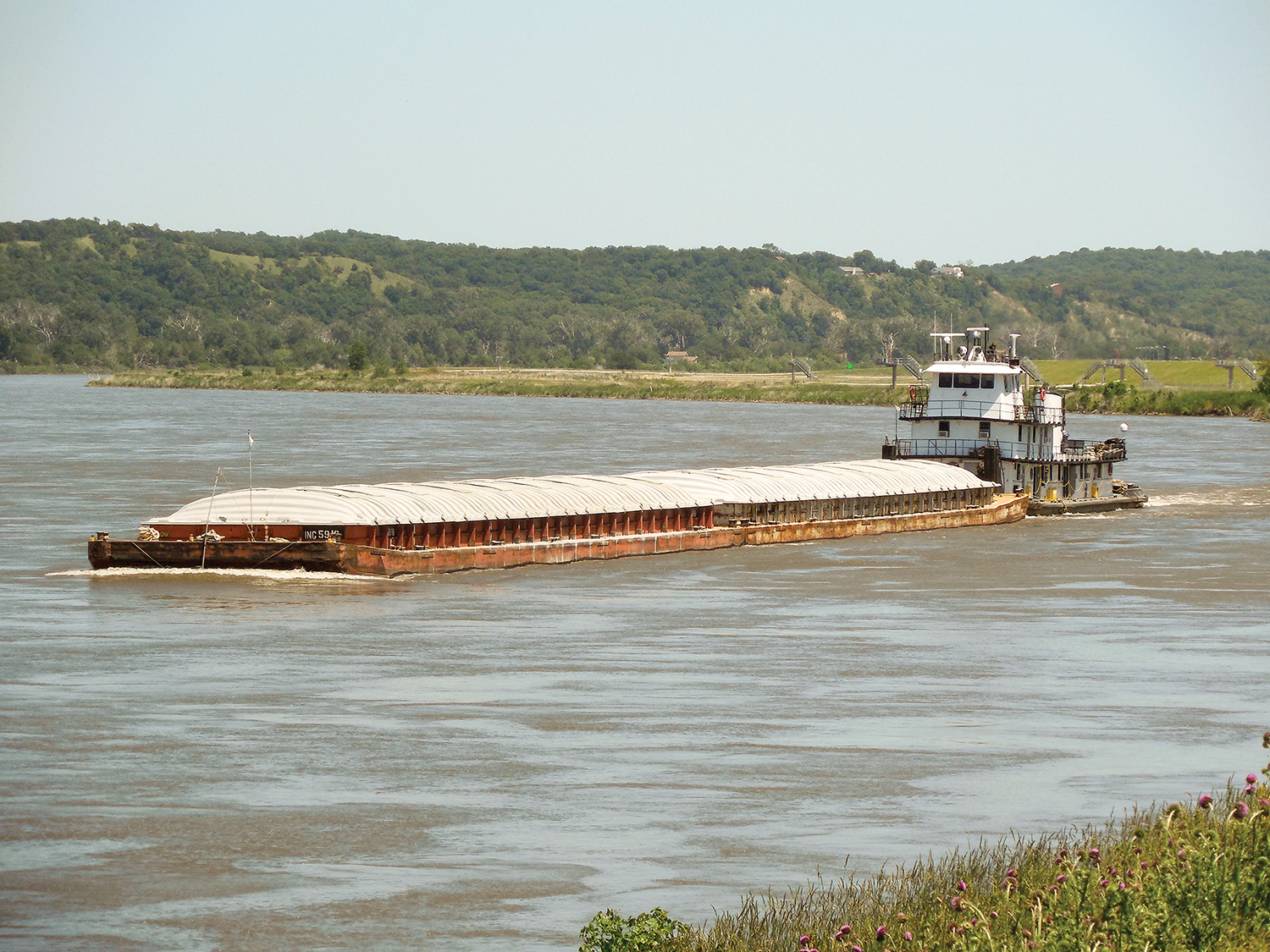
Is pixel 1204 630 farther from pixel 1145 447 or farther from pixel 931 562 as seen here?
pixel 1145 447

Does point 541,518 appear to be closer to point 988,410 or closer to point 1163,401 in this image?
point 988,410

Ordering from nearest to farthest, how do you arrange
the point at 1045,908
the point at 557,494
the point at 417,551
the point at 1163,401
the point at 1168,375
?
the point at 1045,908 → the point at 417,551 → the point at 557,494 → the point at 1163,401 → the point at 1168,375

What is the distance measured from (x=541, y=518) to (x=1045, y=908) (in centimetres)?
3220

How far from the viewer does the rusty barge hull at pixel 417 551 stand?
3944 centimetres

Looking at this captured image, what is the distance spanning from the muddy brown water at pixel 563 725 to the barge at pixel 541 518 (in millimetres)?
816

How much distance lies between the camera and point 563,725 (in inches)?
979

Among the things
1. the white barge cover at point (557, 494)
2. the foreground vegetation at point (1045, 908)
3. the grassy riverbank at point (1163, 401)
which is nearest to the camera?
the foreground vegetation at point (1045, 908)

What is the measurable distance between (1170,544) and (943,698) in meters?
28.3

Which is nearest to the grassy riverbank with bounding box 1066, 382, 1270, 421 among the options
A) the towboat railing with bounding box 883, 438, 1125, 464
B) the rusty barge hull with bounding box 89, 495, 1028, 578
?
the towboat railing with bounding box 883, 438, 1125, 464

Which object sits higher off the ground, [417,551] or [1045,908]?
[417,551]

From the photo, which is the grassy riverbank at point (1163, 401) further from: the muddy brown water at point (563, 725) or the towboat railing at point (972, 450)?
the muddy brown water at point (563, 725)

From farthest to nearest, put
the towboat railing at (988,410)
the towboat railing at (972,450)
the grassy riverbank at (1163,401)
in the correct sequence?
the grassy riverbank at (1163,401)
the towboat railing at (972,450)
the towboat railing at (988,410)

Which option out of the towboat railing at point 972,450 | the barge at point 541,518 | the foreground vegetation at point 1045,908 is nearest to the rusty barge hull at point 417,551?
the barge at point 541,518

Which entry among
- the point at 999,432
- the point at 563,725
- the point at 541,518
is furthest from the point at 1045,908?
the point at 999,432
